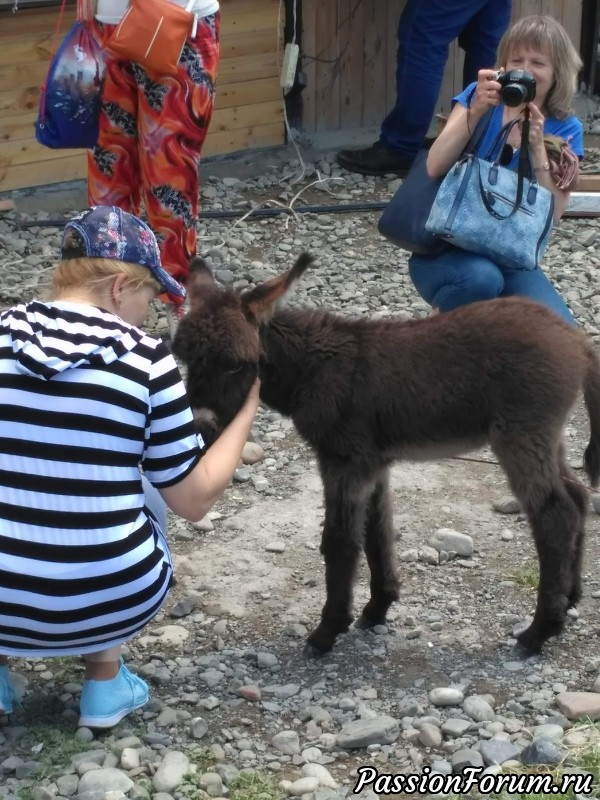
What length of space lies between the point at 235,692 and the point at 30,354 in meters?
1.42

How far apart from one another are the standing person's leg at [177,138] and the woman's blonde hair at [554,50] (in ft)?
4.99

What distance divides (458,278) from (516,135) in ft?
2.18

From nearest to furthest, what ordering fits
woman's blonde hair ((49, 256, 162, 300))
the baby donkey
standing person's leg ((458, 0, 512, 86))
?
woman's blonde hair ((49, 256, 162, 300))
the baby donkey
standing person's leg ((458, 0, 512, 86))

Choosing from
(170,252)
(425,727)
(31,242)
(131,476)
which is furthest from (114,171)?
(425,727)

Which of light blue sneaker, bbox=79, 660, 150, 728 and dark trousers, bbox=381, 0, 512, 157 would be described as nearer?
light blue sneaker, bbox=79, 660, 150, 728

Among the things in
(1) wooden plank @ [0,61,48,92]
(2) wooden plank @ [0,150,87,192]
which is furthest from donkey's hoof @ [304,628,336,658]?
(1) wooden plank @ [0,61,48,92]

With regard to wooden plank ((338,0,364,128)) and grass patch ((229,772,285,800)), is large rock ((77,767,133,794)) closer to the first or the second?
grass patch ((229,772,285,800))

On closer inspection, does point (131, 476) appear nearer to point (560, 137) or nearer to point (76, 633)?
point (76, 633)

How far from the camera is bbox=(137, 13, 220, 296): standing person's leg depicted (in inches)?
229

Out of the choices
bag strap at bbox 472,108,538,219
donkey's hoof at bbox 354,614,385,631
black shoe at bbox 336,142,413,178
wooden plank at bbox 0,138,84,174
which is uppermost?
bag strap at bbox 472,108,538,219

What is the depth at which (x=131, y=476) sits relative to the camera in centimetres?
336

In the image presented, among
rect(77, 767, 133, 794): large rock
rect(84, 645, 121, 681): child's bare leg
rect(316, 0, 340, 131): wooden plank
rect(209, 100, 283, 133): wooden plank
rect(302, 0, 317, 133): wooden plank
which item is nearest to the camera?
rect(77, 767, 133, 794): large rock

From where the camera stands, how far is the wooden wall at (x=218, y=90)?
825 centimetres

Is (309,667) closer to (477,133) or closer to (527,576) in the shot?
(527,576)
